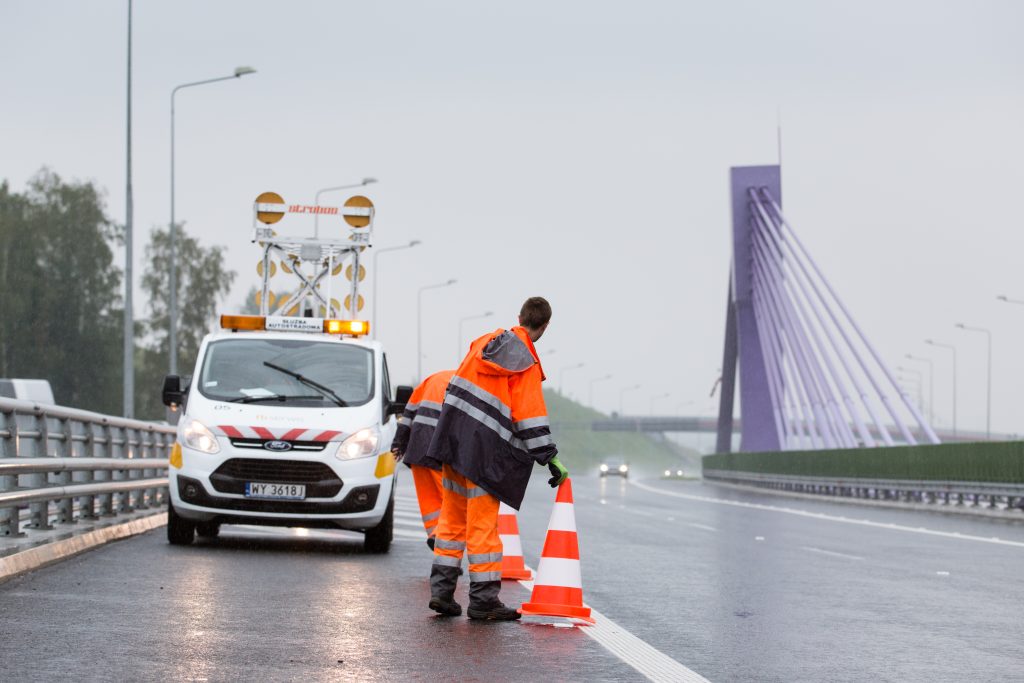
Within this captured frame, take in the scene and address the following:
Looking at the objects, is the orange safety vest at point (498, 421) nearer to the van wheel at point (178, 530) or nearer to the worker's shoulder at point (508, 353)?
the worker's shoulder at point (508, 353)

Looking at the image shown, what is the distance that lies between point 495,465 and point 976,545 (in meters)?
12.5

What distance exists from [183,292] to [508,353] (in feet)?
281

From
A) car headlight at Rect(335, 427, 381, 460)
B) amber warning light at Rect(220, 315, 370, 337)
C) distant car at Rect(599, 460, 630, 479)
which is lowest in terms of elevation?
distant car at Rect(599, 460, 630, 479)

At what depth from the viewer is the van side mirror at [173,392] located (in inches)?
590

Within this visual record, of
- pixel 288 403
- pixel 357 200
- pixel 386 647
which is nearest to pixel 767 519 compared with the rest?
pixel 357 200

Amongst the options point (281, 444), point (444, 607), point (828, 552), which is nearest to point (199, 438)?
point (281, 444)

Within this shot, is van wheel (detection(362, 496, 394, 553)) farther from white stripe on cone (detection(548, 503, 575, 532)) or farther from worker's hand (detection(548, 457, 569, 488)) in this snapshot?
worker's hand (detection(548, 457, 569, 488))

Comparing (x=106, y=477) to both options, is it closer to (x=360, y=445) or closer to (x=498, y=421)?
(x=360, y=445)

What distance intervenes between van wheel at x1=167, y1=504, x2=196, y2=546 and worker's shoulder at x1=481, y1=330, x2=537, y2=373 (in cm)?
594

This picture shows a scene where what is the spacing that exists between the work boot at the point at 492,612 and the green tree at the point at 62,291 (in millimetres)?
70265

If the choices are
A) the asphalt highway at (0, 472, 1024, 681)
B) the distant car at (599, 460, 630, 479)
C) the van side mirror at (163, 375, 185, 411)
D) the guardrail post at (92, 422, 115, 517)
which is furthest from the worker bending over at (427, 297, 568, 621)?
the distant car at (599, 460, 630, 479)

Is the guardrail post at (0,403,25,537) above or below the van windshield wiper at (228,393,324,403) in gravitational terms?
below

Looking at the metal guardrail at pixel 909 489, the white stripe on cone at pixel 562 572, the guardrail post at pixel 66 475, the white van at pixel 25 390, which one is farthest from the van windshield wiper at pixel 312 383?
the metal guardrail at pixel 909 489

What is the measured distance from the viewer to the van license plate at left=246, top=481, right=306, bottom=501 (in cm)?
1425
